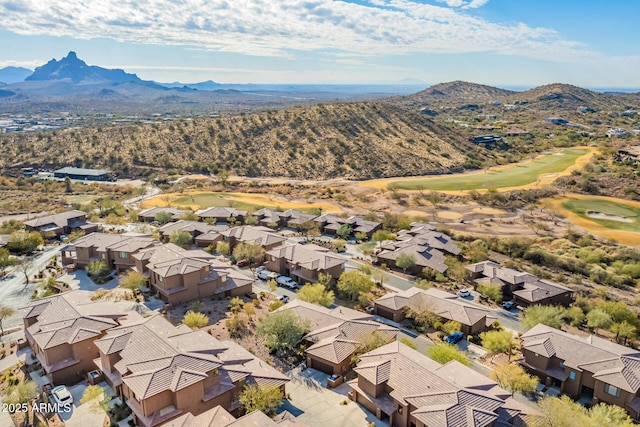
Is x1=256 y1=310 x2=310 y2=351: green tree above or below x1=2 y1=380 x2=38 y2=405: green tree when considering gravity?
above

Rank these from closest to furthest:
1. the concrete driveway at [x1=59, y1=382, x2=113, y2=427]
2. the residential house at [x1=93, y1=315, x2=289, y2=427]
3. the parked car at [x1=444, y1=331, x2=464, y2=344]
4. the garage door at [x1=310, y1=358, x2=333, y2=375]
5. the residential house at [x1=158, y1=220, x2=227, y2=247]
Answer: the residential house at [x1=93, y1=315, x2=289, y2=427], the concrete driveway at [x1=59, y1=382, x2=113, y2=427], the garage door at [x1=310, y1=358, x2=333, y2=375], the parked car at [x1=444, y1=331, x2=464, y2=344], the residential house at [x1=158, y1=220, x2=227, y2=247]

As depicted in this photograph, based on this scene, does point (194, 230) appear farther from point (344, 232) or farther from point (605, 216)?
point (605, 216)

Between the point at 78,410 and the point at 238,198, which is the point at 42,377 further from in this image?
the point at 238,198

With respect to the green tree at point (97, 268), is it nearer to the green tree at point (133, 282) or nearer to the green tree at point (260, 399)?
the green tree at point (133, 282)

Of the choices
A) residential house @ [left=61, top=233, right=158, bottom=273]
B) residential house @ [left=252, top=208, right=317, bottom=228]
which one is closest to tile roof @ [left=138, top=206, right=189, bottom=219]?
residential house @ [left=252, top=208, right=317, bottom=228]

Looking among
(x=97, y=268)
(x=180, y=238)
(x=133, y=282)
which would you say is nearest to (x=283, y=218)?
(x=180, y=238)

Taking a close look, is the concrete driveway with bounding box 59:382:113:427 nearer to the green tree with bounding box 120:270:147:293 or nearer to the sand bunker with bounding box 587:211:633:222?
the green tree with bounding box 120:270:147:293
